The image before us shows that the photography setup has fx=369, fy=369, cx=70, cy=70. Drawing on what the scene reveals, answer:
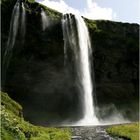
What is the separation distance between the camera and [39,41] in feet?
231

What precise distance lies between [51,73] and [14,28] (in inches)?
451

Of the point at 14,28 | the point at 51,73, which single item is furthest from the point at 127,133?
the point at 14,28

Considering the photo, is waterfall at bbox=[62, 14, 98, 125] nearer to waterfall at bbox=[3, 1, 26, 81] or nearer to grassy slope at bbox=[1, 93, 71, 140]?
waterfall at bbox=[3, 1, 26, 81]

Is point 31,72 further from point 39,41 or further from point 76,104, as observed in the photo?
point 76,104

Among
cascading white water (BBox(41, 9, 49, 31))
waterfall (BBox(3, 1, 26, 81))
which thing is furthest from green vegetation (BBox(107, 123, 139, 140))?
cascading white water (BBox(41, 9, 49, 31))

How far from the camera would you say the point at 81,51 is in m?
72.6

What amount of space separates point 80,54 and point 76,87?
6.66 m

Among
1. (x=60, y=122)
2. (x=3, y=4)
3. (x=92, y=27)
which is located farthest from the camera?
(x=92, y=27)

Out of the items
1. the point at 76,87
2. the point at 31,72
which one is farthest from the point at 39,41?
the point at 76,87

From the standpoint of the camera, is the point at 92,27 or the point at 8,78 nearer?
the point at 8,78

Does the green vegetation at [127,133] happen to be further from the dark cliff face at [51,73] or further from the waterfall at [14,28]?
the waterfall at [14,28]

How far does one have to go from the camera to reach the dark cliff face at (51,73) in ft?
227

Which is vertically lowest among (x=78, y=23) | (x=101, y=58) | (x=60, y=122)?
(x=60, y=122)

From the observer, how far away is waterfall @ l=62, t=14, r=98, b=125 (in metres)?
69.6
